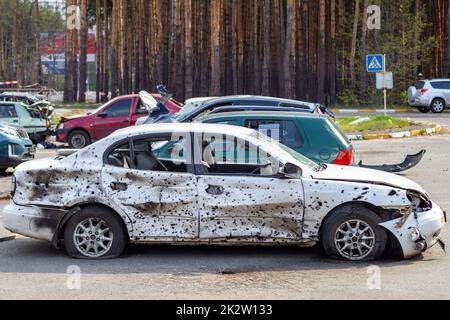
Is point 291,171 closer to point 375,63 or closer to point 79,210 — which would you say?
point 79,210

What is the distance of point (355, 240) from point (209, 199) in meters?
1.57

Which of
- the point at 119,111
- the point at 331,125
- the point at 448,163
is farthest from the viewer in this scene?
the point at 119,111

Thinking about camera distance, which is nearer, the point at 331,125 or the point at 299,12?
the point at 331,125

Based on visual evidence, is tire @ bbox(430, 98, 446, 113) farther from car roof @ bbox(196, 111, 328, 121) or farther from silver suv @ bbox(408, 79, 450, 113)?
car roof @ bbox(196, 111, 328, 121)

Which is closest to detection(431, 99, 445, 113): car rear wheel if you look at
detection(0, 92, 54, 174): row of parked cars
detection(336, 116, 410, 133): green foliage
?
detection(336, 116, 410, 133): green foliage

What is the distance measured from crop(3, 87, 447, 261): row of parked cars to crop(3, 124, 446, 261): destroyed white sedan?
0.01m

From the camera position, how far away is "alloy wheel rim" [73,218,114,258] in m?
9.27

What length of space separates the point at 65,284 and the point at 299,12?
134 feet

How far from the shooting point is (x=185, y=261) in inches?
363

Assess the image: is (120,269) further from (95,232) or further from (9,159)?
(9,159)

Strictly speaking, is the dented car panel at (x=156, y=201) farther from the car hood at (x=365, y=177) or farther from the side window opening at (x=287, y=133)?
the side window opening at (x=287, y=133)

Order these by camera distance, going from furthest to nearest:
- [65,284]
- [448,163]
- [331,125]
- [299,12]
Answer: [299,12] → [448,163] → [331,125] → [65,284]

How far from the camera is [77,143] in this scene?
2434 centimetres

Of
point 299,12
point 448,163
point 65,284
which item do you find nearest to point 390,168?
point 448,163
